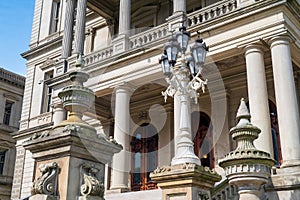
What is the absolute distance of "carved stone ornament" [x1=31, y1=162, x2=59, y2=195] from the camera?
479 centimetres

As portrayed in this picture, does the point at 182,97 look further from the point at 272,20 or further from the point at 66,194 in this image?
the point at 272,20

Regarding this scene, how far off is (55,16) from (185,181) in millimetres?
22643

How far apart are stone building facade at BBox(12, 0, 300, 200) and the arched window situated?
0.05 m

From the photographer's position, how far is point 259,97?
11.6 meters

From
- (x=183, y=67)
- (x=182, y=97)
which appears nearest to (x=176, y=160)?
(x=182, y=97)

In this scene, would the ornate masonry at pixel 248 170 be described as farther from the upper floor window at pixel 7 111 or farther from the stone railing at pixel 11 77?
the upper floor window at pixel 7 111

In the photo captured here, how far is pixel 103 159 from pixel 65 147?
606 mm

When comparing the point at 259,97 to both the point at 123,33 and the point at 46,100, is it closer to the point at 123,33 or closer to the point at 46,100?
the point at 123,33

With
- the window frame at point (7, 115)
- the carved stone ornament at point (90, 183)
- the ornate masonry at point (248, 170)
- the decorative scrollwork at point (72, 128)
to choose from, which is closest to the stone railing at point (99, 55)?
the ornate masonry at point (248, 170)

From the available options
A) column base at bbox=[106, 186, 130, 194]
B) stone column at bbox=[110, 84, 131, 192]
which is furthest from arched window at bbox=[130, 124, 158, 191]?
column base at bbox=[106, 186, 130, 194]

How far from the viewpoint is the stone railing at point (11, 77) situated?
33.7 m

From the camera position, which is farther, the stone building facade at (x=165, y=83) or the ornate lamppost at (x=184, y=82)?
the stone building facade at (x=165, y=83)

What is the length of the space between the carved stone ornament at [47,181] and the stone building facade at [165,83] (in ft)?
18.3

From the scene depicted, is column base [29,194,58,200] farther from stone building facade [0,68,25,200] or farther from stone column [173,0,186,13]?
stone building facade [0,68,25,200]
